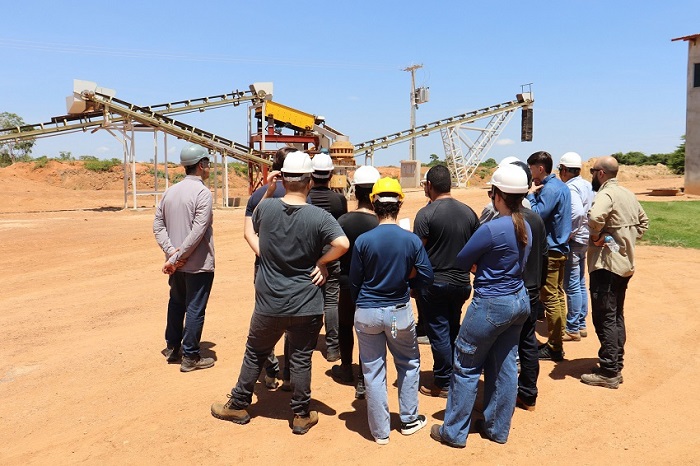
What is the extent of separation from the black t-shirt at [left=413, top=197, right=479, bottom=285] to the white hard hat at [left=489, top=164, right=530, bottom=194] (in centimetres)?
100

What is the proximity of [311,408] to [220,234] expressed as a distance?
11893mm

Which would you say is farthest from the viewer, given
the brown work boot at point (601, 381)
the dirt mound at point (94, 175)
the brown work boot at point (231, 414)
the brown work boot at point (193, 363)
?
the dirt mound at point (94, 175)

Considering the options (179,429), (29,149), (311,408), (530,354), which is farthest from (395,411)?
(29,149)

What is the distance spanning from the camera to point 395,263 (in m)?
3.92

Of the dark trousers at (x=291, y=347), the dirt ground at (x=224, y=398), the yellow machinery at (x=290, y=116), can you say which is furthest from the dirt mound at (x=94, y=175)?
the dark trousers at (x=291, y=347)

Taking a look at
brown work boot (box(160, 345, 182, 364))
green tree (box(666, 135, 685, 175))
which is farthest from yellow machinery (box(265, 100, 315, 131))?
green tree (box(666, 135, 685, 175))

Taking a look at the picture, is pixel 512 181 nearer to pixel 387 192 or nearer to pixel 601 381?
pixel 387 192

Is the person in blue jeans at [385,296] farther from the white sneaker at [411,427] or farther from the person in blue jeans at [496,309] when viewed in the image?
the person in blue jeans at [496,309]

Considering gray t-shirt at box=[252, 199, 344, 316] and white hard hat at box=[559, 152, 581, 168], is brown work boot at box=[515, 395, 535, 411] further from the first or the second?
white hard hat at box=[559, 152, 581, 168]

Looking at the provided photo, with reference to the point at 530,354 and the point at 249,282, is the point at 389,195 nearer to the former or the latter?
the point at 530,354

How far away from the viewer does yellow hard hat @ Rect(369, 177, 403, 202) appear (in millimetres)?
4020

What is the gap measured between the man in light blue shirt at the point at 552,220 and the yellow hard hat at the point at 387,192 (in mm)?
2265

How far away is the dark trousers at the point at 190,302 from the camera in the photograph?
534 centimetres

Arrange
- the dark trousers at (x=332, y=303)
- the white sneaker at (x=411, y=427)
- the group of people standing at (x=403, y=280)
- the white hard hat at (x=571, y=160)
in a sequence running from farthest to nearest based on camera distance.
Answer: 1. the white hard hat at (x=571, y=160)
2. the dark trousers at (x=332, y=303)
3. the white sneaker at (x=411, y=427)
4. the group of people standing at (x=403, y=280)
